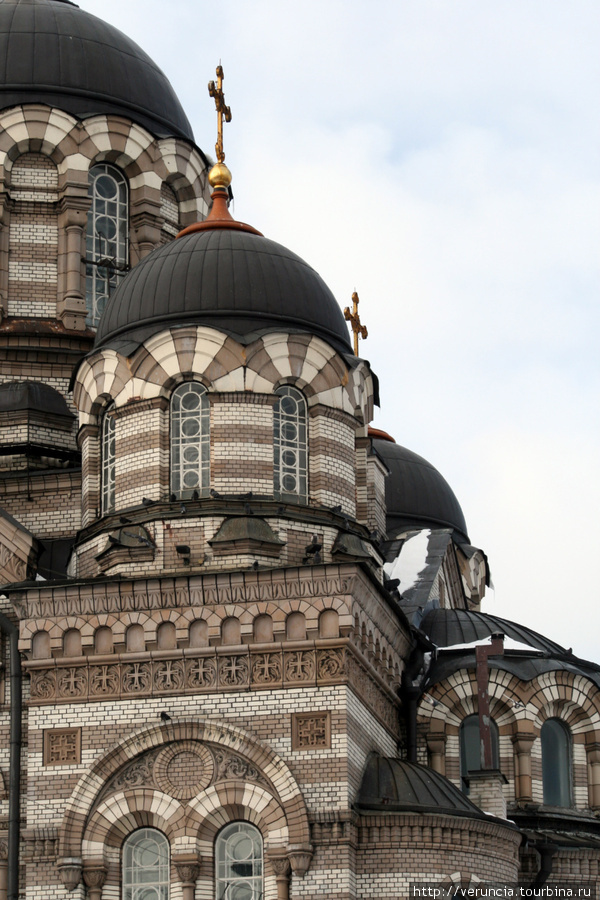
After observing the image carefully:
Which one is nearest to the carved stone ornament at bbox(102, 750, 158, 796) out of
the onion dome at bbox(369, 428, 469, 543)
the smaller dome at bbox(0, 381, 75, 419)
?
the smaller dome at bbox(0, 381, 75, 419)

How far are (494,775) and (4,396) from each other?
9.65 metres

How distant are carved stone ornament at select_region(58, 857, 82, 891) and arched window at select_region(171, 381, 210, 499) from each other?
16.1 ft

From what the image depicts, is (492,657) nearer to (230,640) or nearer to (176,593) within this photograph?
(230,640)

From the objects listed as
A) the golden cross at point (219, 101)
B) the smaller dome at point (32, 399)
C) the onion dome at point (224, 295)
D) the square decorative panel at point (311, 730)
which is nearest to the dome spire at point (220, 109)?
the golden cross at point (219, 101)

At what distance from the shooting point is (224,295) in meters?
24.8

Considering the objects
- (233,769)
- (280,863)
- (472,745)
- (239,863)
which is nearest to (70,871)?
(239,863)

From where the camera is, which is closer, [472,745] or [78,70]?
[472,745]

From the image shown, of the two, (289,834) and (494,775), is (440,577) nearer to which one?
(494,775)

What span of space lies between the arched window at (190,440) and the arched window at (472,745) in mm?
5600

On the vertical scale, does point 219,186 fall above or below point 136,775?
above

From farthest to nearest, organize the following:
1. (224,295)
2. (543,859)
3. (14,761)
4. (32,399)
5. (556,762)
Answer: (32,399), (556,762), (224,295), (543,859), (14,761)

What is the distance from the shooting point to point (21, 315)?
97.1 feet

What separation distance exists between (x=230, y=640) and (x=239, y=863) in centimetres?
268

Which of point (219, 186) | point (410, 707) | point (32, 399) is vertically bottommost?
point (410, 707)
